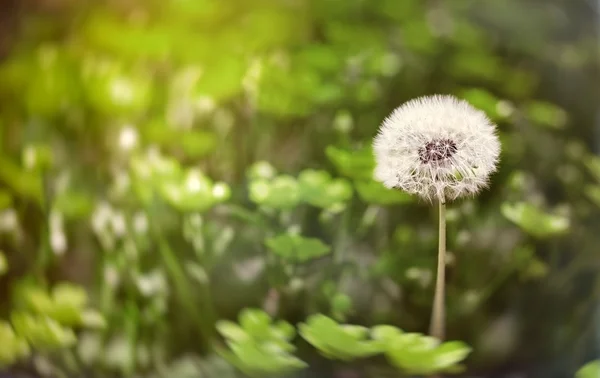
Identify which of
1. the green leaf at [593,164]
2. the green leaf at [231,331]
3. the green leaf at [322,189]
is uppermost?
the green leaf at [593,164]

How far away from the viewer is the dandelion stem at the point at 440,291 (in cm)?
77

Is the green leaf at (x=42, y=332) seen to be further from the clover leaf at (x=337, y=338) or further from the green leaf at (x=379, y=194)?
the green leaf at (x=379, y=194)

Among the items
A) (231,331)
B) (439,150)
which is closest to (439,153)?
(439,150)

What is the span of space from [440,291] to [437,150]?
8.8 inches

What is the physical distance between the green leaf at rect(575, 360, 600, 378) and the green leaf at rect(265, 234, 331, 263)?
1.39ft

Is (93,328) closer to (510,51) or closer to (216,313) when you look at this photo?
(216,313)

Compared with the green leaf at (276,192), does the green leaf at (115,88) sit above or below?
above

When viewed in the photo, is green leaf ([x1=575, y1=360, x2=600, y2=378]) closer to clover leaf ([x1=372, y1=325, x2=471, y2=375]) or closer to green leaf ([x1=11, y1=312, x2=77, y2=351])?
clover leaf ([x1=372, y1=325, x2=471, y2=375])

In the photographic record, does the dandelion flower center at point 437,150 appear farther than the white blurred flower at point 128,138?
No

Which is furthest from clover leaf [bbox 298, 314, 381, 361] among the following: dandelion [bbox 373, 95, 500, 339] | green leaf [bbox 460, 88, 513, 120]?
green leaf [bbox 460, 88, 513, 120]

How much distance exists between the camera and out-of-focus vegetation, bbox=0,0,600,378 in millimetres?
776

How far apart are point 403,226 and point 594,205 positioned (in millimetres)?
299

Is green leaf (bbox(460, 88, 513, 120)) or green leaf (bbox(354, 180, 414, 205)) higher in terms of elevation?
green leaf (bbox(460, 88, 513, 120))

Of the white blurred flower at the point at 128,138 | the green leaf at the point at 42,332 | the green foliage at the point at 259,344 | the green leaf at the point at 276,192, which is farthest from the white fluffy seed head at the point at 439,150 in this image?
the green leaf at the point at 42,332
